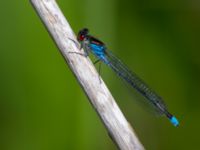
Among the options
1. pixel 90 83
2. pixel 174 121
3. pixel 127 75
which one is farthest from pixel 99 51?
pixel 90 83

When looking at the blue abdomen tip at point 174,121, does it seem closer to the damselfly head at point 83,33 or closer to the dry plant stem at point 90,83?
the damselfly head at point 83,33

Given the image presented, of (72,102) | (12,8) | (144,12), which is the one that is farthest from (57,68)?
(144,12)

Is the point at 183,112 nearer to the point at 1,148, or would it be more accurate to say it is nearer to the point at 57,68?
the point at 57,68

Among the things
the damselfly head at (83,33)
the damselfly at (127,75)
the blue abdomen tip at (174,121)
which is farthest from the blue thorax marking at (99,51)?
the blue abdomen tip at (174,121)

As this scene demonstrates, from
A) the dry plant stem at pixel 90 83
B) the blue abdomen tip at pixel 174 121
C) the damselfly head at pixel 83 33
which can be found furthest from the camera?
the blue abdomen tip at pixel 174 121

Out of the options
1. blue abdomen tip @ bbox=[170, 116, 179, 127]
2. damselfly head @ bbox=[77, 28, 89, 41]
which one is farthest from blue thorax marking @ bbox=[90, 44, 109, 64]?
blue abdomen tip @ bbox=[170, 116, 179, 127]

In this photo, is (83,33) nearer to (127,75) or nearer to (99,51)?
(99,51)

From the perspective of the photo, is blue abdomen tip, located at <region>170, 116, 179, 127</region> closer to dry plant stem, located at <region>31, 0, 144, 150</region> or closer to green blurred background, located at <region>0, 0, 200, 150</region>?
green blurred background, located at <region>0, 0, 200, 150</region>

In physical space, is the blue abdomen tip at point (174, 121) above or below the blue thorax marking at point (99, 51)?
below
